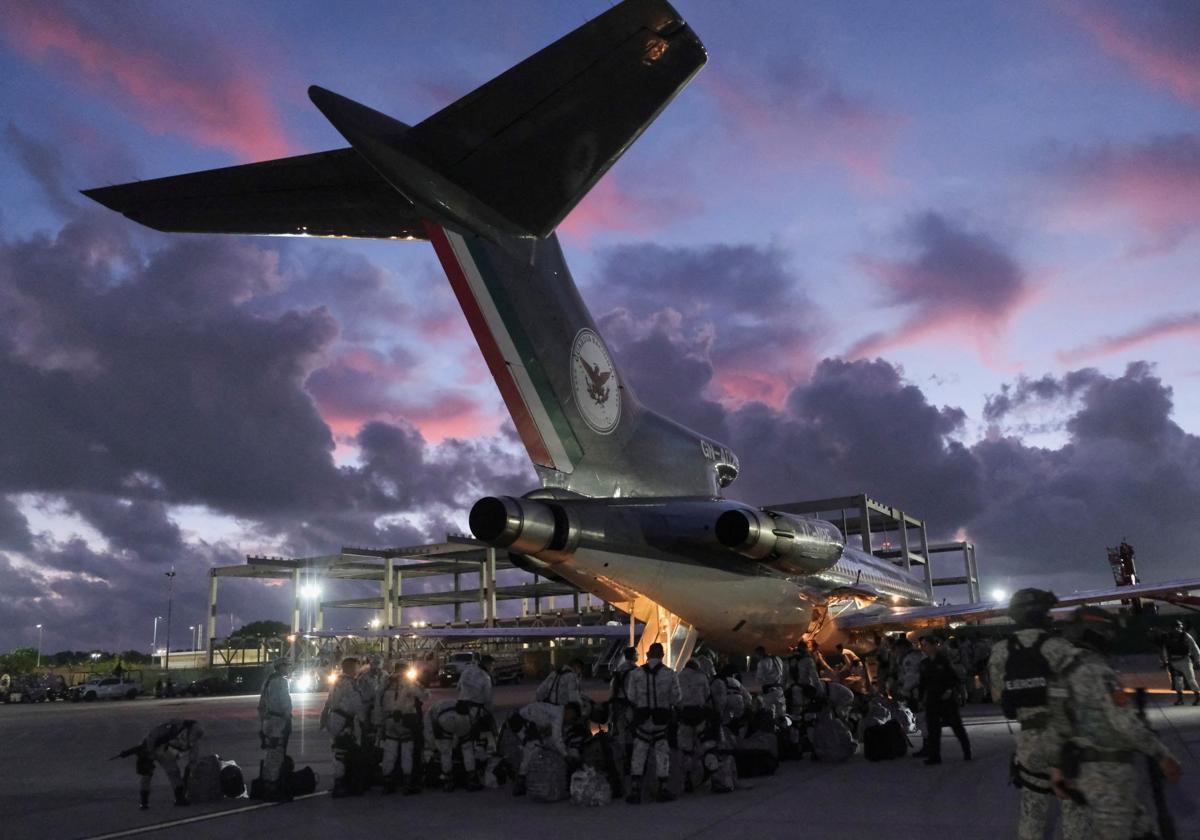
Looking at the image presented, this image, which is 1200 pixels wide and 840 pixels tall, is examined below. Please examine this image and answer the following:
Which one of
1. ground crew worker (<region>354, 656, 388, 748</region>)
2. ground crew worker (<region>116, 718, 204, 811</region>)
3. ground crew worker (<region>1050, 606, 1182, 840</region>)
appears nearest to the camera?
ground crew worker (<region>1050, 606, 1182, 840</region>)

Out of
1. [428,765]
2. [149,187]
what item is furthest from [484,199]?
[428,765]

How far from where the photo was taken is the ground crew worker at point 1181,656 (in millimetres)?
15509

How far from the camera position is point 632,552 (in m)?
11.0

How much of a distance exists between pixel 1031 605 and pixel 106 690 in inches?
1785

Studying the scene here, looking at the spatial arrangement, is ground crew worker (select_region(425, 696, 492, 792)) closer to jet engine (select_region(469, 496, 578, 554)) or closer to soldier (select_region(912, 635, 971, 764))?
jet engine (select_region(469, 496, 578, 554))

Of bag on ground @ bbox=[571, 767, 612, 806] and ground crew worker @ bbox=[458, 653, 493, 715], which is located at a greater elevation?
ground crew worker @ bbox=[458, 653, 493, 715]

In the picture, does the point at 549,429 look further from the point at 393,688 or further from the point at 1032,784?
the point at 1032,784

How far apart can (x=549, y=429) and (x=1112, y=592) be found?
1001 cm

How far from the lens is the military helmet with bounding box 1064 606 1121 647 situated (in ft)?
15.1

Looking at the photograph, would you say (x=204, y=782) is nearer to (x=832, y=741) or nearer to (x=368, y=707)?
(x=368, y=707)

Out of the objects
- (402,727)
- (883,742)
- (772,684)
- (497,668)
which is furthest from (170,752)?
(497,668)

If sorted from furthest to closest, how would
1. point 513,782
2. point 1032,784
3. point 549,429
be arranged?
1. point 549,429
2. point 513,782
3. point 1032,784

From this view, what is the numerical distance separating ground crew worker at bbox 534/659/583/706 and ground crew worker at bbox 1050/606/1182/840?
5535 mm

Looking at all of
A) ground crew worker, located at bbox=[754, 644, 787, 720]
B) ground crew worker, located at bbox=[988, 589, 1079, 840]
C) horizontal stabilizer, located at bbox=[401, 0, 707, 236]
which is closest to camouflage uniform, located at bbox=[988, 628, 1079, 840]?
ground crew worker, located at bbox=[988, 589, 1079, 840]
